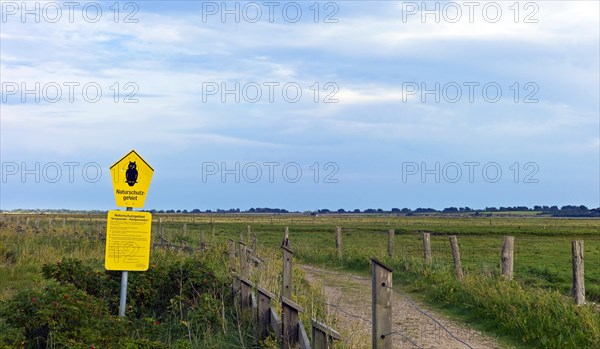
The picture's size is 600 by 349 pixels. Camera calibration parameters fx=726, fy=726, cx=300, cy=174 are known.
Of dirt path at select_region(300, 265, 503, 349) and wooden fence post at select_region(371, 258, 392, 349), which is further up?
wooden fence post at select_region(371, 258, 392, 349)

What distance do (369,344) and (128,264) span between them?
19.1ft

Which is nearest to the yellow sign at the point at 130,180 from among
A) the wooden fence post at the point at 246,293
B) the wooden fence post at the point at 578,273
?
the wooden fence post at the point at 246,293

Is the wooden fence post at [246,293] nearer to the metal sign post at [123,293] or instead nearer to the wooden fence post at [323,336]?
the metal sign post at [123,293]

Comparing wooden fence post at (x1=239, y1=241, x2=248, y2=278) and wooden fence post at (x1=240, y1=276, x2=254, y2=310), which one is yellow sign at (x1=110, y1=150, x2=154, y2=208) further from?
wooden fence post at (x1=240, y1=276, x2=254, y2=310)

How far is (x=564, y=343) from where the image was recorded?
32.1 ft

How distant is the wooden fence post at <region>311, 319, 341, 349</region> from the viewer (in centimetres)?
694

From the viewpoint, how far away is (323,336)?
23.0 feet

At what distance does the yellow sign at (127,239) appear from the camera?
12.2 meters

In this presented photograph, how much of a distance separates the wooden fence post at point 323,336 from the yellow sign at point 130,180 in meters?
6.01

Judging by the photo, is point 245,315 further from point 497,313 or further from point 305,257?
point 305,257

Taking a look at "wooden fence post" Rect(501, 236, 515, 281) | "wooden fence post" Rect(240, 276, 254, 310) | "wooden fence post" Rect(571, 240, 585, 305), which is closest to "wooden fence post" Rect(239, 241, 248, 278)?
"wooden fence post" Rect(240, 276, 254, 310)

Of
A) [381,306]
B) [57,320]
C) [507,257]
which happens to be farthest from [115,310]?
[381,306]

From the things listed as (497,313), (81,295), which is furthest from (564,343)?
(81,295)

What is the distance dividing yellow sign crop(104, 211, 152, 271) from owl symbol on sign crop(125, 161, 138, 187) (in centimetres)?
54
